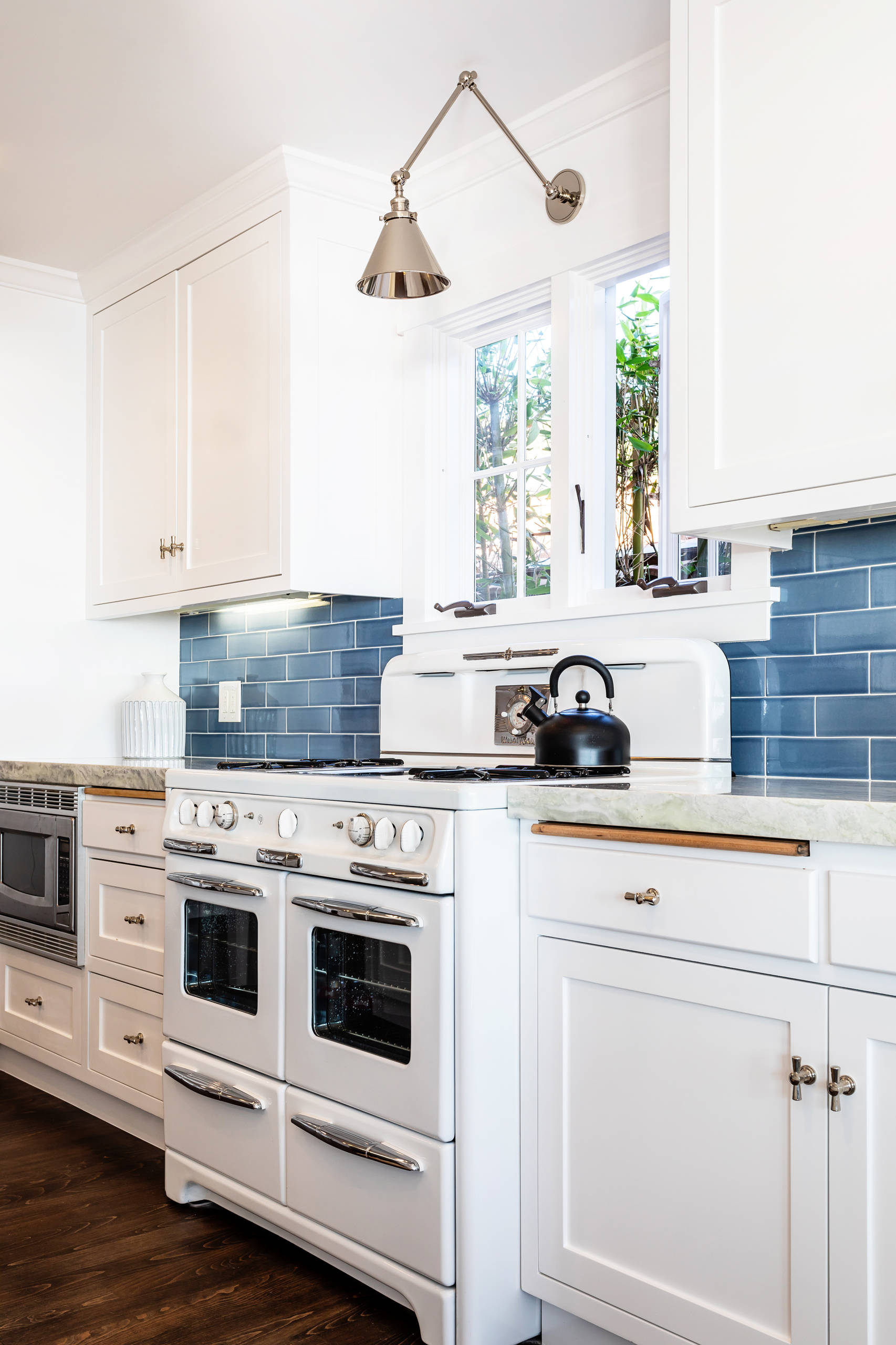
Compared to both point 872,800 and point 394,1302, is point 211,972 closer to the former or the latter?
point 394,1302

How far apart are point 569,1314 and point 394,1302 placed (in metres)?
0.36

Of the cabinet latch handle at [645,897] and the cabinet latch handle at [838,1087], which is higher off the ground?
the cabinet latch handle at [645,897]

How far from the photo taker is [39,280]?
3.56 m

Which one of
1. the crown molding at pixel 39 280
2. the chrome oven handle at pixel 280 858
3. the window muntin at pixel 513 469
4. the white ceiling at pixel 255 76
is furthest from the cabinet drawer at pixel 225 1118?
the crown molding at pixel 39 280

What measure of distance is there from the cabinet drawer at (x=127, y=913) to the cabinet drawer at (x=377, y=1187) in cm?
68

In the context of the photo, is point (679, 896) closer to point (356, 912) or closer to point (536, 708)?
point (356, 912)

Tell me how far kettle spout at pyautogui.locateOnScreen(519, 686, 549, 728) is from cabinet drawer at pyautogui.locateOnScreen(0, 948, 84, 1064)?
4.53 ft

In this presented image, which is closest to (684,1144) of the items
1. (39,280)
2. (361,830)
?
(361,830)

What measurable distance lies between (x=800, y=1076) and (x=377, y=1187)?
77cm

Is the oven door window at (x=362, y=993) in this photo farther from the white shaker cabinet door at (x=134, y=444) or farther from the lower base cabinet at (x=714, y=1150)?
the white shaker cabinet door at (x=134, y=444)

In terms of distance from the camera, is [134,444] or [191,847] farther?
[134,444]

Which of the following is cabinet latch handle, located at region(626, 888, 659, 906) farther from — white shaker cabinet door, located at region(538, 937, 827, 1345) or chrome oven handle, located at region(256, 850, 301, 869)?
chrome oven handle, located at region(256, 850, 301, 869)

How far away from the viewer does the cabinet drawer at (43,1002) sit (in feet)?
9.29

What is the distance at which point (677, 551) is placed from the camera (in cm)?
244
